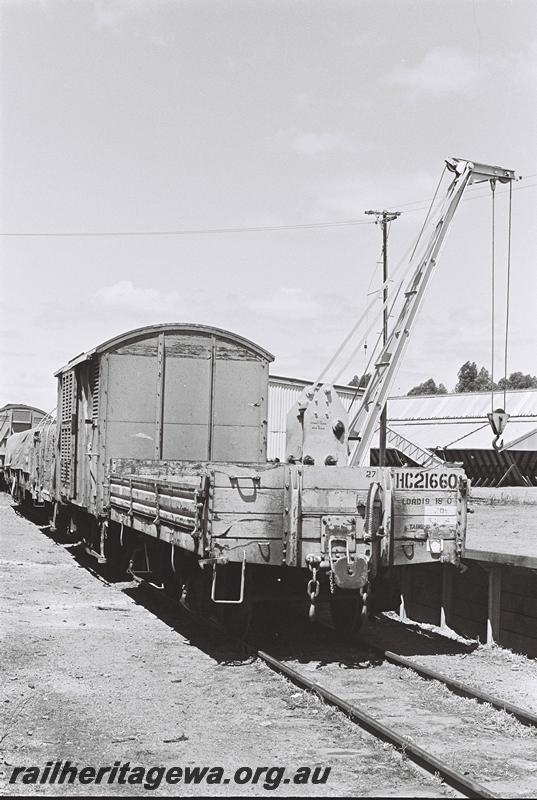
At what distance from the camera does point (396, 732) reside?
6.24 m

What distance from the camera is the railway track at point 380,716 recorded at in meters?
5.30

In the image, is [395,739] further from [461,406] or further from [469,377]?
[469,377]

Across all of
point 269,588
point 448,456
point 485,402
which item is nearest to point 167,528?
point 269,588

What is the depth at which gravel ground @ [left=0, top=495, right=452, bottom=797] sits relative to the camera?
5469 mm

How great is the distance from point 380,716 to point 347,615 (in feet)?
9.31

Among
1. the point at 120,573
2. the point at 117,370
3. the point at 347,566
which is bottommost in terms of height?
the point at 120,573

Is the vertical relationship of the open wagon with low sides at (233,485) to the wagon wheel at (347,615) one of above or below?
above

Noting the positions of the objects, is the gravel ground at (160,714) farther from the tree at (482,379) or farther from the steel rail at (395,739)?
the tree at (482,379)

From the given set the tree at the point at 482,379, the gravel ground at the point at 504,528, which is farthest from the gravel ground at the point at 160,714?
the tree at the point at 482,379

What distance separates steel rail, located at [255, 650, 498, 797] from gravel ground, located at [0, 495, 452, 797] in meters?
0.08

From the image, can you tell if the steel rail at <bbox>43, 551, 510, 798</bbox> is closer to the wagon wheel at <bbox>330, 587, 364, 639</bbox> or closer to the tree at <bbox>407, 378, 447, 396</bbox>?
the wagon wheel at <bbox>330, 587, 364, 639</bbox>

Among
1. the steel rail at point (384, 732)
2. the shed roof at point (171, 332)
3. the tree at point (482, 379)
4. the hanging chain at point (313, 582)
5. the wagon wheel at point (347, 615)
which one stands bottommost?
the steel rail at point (384, 732)

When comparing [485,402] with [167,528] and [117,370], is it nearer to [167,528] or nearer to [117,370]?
[117,370]

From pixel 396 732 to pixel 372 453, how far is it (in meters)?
34.8
